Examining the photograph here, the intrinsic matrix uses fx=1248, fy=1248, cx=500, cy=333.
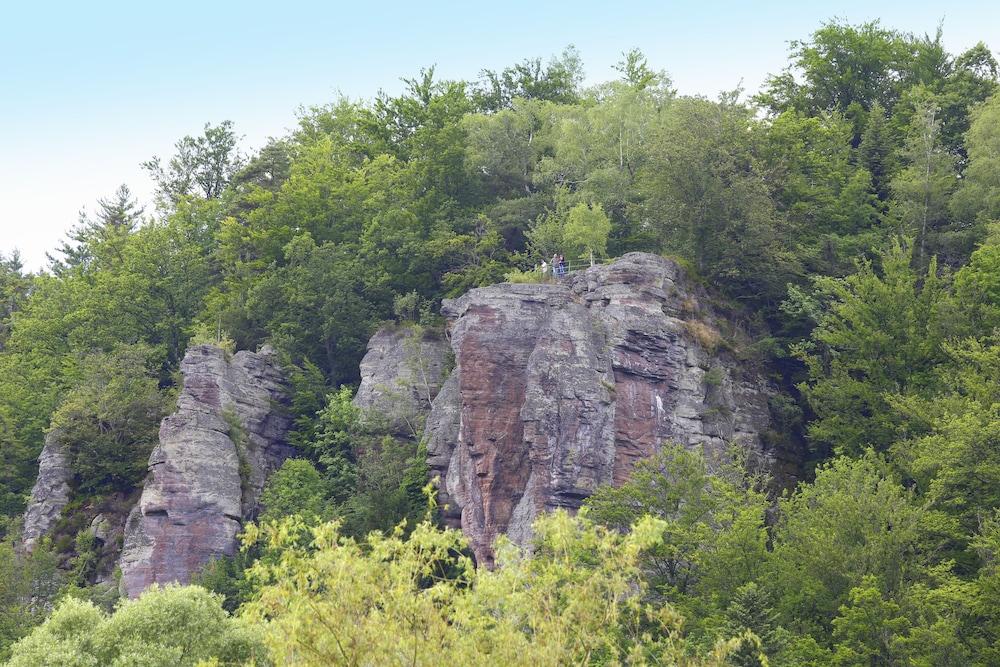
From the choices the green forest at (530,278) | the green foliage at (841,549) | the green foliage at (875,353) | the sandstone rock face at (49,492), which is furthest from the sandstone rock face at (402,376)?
the green foliage at (841,549)

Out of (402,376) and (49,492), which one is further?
(49,492)

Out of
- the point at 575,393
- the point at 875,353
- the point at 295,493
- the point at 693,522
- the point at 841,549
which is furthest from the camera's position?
the point at 295,493

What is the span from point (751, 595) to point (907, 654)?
160 inches

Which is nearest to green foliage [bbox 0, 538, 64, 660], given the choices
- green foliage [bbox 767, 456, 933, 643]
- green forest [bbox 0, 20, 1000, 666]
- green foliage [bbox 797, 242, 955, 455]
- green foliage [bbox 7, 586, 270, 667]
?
green forest [bbox 0, 20, 1000, 666]

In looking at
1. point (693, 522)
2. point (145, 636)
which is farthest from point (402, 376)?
point (145, 636)

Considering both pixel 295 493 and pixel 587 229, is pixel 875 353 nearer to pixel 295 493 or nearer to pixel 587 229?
pixel 587 229

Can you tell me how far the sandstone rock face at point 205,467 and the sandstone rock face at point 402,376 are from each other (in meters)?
4.36

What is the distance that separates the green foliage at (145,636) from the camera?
30062mm

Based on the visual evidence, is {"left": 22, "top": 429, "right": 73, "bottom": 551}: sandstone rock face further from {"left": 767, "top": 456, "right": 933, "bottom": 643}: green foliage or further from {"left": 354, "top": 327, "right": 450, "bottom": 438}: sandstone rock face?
{"left": 767, "top": 456, "right": 933, "bottom": 643}: green foliage

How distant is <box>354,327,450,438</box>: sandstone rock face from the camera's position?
47.2 meters

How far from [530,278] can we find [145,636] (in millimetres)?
20813

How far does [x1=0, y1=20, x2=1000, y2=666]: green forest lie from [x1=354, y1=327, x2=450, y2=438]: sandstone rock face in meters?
0.95

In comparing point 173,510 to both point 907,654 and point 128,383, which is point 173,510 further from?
point 907,654

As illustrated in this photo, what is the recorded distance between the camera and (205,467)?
4631cm
